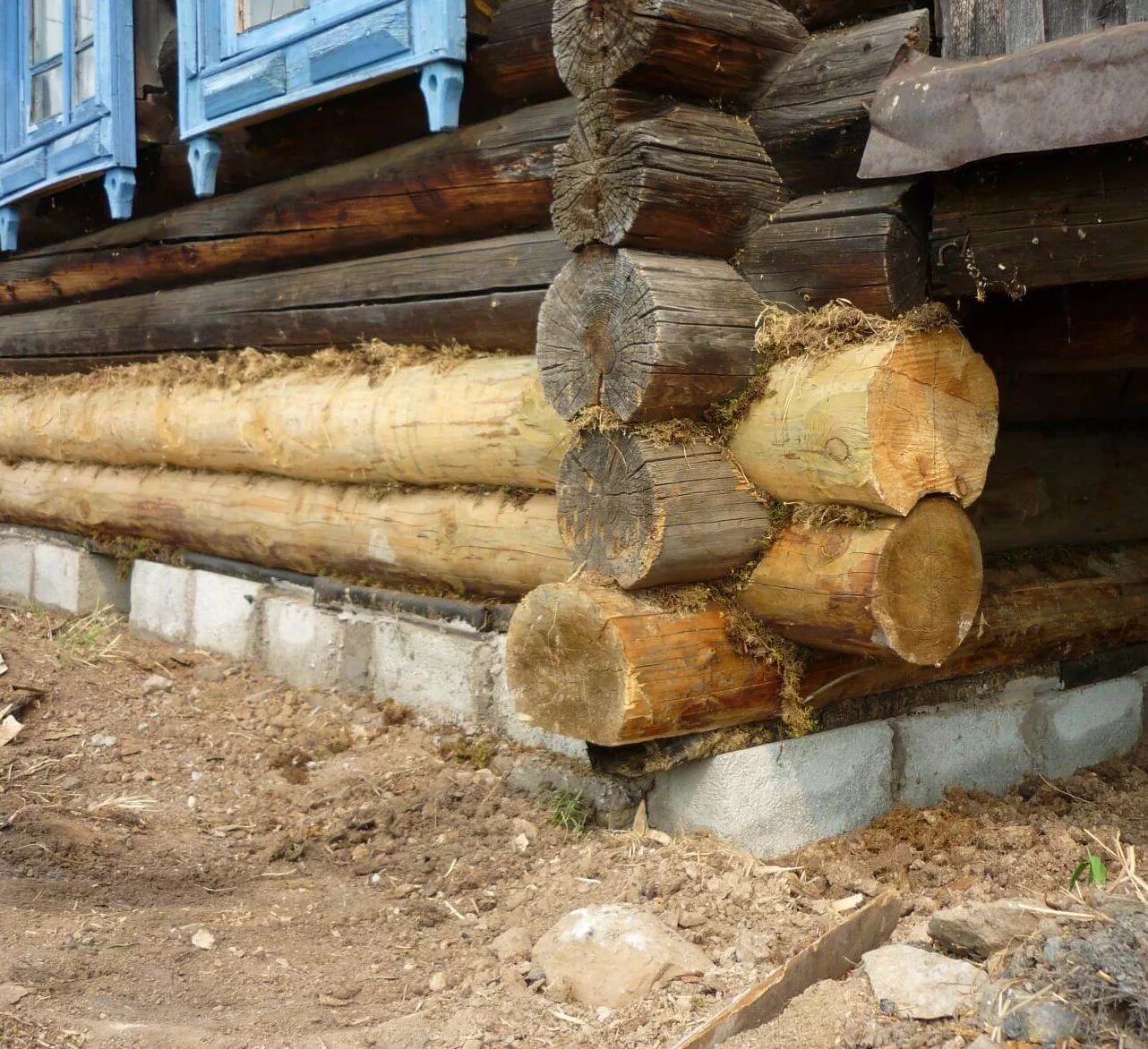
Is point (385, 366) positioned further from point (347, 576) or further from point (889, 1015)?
point (889, 1015)

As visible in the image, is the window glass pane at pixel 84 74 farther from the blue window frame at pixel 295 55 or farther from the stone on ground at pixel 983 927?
the stone on ground at pixel 983 927

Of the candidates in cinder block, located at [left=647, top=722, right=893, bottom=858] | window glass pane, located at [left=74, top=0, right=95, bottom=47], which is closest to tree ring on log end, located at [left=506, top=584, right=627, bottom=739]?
cinder block, located at [left=647, top=722, right=893, bottom=858]

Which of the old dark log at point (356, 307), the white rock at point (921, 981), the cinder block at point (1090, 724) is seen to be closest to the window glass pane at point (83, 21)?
the old dark log at point (356, 307)

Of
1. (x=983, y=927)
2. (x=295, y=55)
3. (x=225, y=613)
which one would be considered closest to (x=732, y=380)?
(x=983, y=927)

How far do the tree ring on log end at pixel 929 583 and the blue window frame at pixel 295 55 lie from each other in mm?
2214

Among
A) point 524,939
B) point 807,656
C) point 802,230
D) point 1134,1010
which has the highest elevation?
point 802,230

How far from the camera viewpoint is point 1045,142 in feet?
9.00

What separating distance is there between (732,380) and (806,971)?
1515mm

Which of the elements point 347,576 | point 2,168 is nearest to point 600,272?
point 347,576

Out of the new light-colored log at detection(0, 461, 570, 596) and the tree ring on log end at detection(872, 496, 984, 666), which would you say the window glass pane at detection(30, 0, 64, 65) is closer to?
the new light-colored log at detection(0, 461, 570, 596)

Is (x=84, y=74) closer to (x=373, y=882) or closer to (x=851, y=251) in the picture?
(x=373, y=882)

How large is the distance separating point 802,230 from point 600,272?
0.55 metres

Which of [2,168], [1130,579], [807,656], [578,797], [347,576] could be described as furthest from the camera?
[2,168]

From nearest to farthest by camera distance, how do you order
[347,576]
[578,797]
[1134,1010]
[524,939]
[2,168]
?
[1134,1010] < [524,939] < [578,797] < [347,576] < [2,168]
